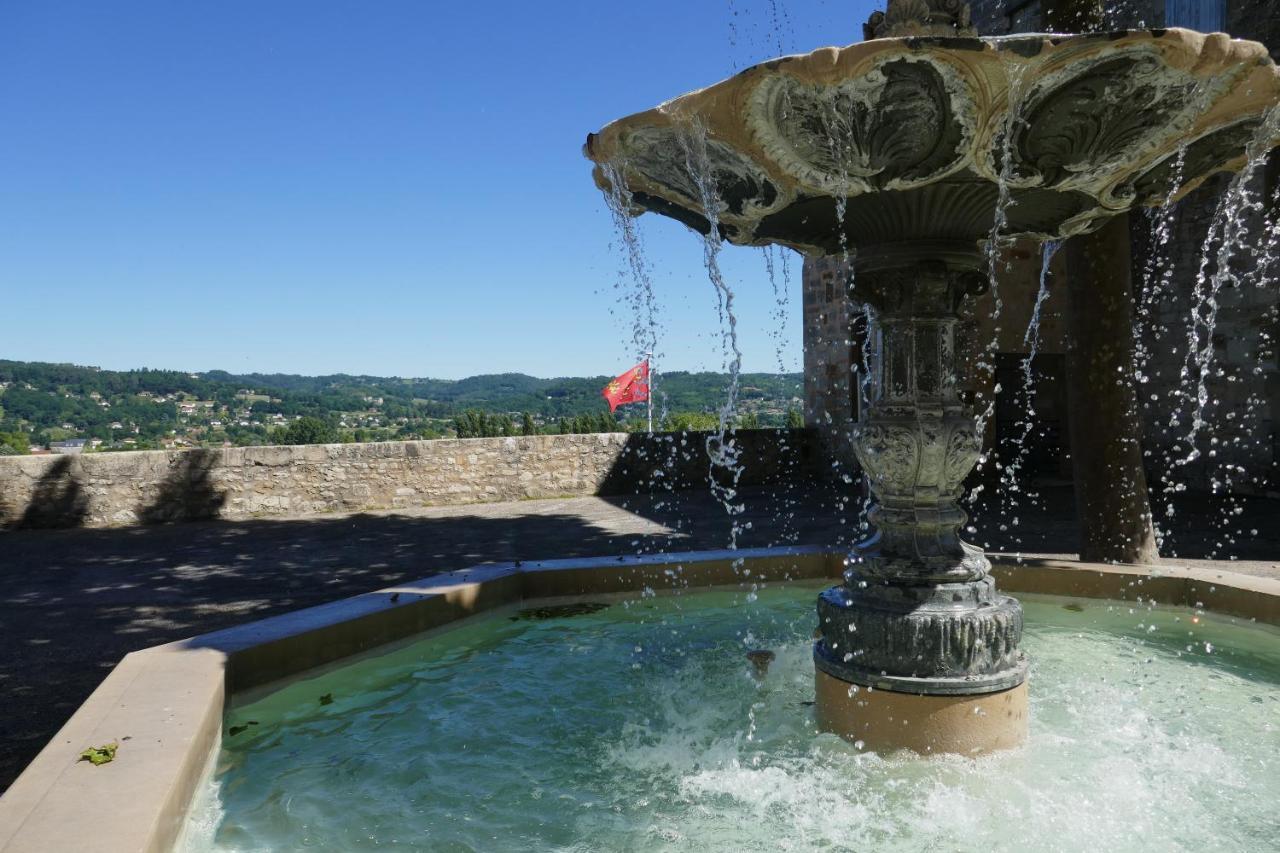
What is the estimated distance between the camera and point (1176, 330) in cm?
1102

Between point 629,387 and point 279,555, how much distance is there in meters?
11.6

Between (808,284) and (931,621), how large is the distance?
461 inches

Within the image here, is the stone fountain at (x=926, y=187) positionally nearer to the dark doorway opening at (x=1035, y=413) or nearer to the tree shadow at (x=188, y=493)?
the tree shadow at (x=188, y=493)

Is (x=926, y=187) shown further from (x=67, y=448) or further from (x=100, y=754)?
(x=67, y=448)

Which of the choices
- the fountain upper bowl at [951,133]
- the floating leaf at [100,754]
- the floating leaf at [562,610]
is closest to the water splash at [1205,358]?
the floating leaf at [562,610]

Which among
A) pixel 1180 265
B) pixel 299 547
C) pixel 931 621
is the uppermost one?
pixel 1180 265

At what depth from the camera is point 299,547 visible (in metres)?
8.15

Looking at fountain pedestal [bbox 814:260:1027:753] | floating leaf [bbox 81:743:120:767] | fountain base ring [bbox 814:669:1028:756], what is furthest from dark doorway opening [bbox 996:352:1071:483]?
floating leaf [bbox 81:743:120:767]

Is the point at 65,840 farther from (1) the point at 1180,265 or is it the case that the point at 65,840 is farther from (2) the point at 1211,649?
(1) the point at 1180,265

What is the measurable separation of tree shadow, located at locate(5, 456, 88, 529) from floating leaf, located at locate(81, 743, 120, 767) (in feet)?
29.8

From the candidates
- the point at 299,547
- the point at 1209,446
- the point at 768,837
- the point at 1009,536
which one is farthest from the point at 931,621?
the point at 1209,446

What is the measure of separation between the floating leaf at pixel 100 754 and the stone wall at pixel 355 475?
8920 millimetres

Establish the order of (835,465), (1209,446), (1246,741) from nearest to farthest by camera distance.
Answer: (1246,741)
(1209,446)
(835,465)

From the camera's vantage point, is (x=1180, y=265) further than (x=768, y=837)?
Yes
